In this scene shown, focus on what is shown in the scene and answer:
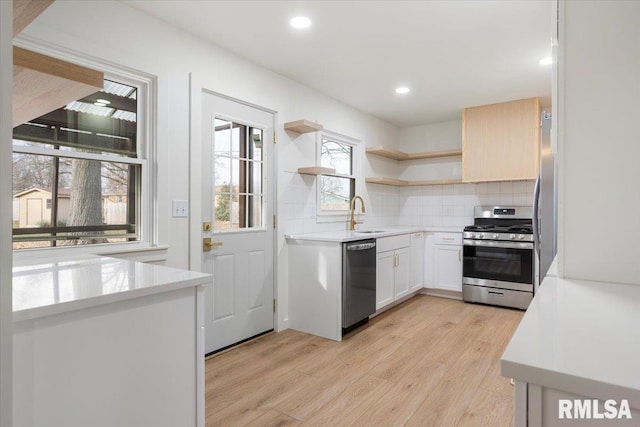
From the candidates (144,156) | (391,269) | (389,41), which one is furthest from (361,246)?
(144,156)

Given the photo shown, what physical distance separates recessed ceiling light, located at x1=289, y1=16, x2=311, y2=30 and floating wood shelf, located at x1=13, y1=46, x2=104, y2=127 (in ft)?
5.73

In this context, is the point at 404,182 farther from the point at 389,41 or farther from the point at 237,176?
the point at 237,176

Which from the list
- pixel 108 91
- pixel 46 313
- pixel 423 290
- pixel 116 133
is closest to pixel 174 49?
pixel 108 91

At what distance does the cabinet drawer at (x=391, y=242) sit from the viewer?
12.3 ft

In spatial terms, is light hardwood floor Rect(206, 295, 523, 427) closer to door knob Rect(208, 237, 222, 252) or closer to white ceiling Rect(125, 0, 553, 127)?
door knob Rect(208, 237, 222, 252)

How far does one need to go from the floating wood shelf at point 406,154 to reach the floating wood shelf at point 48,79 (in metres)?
3.87

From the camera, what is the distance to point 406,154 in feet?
16.9

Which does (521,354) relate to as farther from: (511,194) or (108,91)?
(511,194)

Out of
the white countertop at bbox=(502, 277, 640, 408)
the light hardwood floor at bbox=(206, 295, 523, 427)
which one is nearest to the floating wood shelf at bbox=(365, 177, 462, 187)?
the light hardwood floor at bbox=(206, 295, 523, 427)

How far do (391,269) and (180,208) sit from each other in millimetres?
2373

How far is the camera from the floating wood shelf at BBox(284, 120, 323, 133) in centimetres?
328

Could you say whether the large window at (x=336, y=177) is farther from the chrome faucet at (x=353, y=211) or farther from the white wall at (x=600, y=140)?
the white wall at (x=600, y=140)

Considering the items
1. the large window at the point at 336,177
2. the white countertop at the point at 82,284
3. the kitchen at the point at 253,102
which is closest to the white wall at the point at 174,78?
the kitchen at the point at 253,102

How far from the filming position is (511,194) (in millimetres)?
4656
